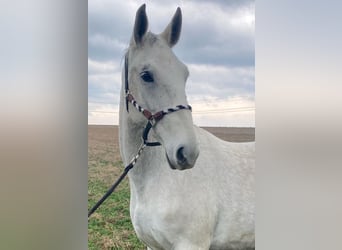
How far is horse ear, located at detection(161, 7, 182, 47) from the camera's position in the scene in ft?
3.76

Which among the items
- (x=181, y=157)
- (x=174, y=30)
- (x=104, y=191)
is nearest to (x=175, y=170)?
(x=181, y=157)

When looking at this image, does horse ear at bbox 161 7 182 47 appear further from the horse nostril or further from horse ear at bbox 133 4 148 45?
the horse nostril

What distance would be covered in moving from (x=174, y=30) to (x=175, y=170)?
418mm

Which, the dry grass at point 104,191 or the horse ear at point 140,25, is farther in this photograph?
the dry grass at point 104,191

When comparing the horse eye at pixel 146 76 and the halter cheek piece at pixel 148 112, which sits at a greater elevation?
the horse eye at pixel 146 76

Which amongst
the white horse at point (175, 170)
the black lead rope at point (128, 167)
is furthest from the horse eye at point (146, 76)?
the black lead rope at point (128, 167)

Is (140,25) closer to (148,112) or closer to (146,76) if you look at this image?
(146,76)

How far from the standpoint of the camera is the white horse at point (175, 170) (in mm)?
1061

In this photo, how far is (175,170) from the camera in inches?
45.8

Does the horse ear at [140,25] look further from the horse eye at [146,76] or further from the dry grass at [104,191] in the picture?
the dry grass at [104,191]

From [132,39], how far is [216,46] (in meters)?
0.26

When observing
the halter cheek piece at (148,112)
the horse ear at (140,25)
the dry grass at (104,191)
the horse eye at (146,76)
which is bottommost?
the dry grass at (104,191)
